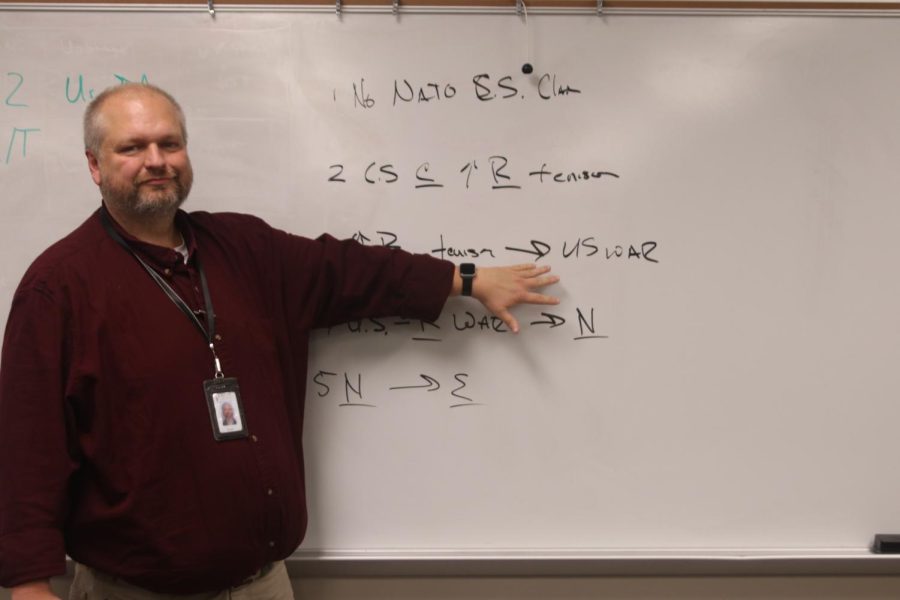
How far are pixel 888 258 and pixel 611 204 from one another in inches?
21.5

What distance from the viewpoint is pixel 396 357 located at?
4.68ft

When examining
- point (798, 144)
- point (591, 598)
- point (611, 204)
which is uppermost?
point (798, 144)

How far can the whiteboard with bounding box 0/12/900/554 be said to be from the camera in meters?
1.38

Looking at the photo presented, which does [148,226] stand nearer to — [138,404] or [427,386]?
[138,404]

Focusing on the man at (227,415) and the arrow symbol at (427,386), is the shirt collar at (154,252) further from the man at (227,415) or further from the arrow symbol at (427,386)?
the arrow symbol at (427,386)

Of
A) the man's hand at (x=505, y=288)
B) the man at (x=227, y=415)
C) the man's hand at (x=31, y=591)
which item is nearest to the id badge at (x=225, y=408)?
the man at (x=227, y=415)

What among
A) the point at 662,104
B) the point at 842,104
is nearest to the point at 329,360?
the point at 662,104

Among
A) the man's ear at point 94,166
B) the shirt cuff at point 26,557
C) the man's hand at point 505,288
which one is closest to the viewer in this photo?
the shirt cuff at point 26,557

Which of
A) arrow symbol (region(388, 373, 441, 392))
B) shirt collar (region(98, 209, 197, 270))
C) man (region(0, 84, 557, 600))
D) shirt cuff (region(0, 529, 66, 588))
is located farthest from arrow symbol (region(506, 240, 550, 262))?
shirt cuff (region(0, 529, 66, 588))

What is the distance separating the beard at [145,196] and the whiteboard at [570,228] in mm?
229

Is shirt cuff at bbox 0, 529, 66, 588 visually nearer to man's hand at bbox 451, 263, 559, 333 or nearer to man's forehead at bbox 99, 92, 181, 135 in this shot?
man's forehead at bbox 99, 92, 181, 135

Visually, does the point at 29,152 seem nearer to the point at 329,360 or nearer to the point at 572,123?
the point at 329,360

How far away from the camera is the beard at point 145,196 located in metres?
1.15

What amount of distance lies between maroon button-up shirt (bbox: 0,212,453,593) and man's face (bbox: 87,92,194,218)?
7cm
